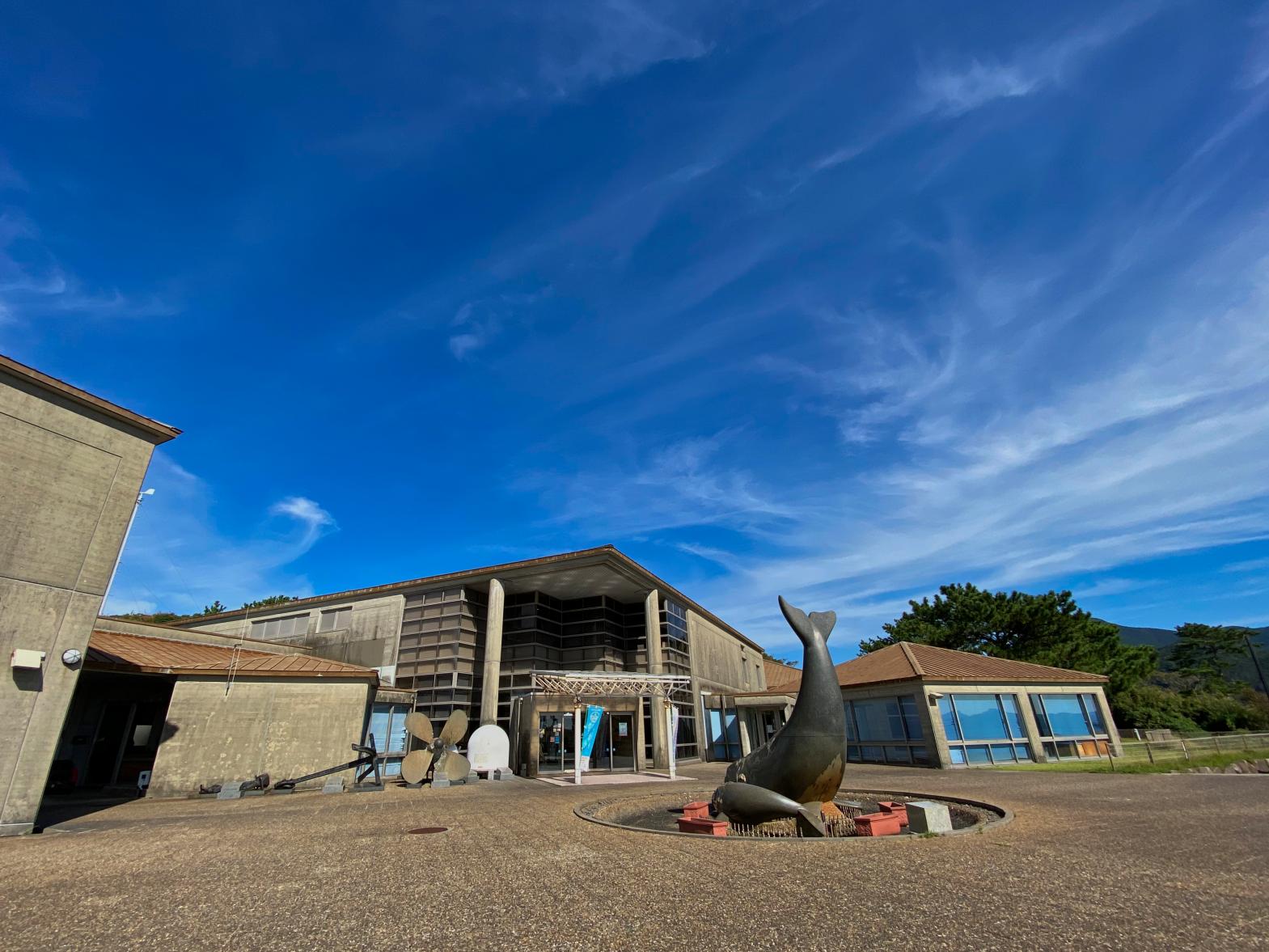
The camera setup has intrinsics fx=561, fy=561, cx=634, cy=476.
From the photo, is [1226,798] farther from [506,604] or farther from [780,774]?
[506,604]

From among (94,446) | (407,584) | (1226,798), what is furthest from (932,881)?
(407,584)

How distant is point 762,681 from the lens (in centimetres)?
5188

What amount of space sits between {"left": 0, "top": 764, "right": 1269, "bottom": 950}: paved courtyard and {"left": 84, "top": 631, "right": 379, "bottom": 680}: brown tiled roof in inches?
294

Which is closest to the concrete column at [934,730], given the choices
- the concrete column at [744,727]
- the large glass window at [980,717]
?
the large glass window at [980,717]

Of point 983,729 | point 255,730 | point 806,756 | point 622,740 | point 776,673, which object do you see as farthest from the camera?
point 776,673

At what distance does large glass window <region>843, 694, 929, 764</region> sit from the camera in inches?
956

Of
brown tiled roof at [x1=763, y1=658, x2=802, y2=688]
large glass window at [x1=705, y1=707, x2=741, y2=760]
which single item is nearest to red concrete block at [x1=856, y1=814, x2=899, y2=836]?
large glass window at [x1=705, y1=707, x2=741, y2=760]

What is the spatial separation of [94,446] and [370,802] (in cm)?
1152

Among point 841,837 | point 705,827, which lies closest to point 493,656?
point 705,827

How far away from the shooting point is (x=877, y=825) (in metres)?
9.88

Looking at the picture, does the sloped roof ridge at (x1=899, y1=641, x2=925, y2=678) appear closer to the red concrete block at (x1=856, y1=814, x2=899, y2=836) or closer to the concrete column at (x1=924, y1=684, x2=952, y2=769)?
the concrete column at (x1=924, y1=684, x2=952, y2=769)

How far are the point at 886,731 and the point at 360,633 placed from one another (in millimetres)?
28142

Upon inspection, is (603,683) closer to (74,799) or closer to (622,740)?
(622,740)

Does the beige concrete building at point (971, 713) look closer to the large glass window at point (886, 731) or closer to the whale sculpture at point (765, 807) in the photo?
the large glass window at point (886, 731)
